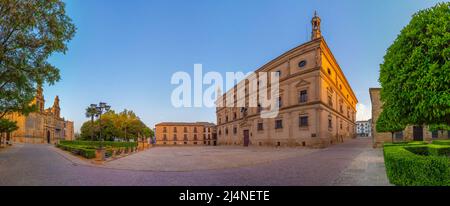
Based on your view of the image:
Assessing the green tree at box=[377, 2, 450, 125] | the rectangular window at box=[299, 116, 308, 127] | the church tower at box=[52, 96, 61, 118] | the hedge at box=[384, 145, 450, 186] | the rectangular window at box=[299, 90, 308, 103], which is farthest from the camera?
the church tower at box=[52, 96, 61, 118]

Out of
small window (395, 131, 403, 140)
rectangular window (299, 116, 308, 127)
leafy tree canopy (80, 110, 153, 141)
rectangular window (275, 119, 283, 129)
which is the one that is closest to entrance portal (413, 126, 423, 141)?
small window (395, 131, 403, 140)

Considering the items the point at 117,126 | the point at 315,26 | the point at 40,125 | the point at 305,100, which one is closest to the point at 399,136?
the point at 305,100

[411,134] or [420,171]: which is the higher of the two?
[420,171]

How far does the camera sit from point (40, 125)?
6544 cm

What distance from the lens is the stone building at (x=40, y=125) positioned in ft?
192

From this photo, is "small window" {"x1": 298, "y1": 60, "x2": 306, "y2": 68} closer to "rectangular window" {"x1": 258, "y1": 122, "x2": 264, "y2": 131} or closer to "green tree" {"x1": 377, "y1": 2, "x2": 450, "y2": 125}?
"rectangular window" {"x1": 258, "y1": 122, "x2": 264, "y2": 131}

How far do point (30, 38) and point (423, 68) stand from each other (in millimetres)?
17677

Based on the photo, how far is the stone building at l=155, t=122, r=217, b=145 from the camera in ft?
278

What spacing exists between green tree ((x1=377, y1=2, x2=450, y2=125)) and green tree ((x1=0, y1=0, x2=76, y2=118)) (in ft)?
54.0

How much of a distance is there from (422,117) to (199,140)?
A: 8282 centimetres

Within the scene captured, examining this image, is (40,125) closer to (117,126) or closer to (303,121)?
(117,126)

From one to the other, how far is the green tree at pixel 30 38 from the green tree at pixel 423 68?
54.0 feet

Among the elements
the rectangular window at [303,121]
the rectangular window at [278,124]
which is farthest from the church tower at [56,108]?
the rectangular window at [303,121]

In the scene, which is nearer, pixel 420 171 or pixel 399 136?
pixel 420 171
